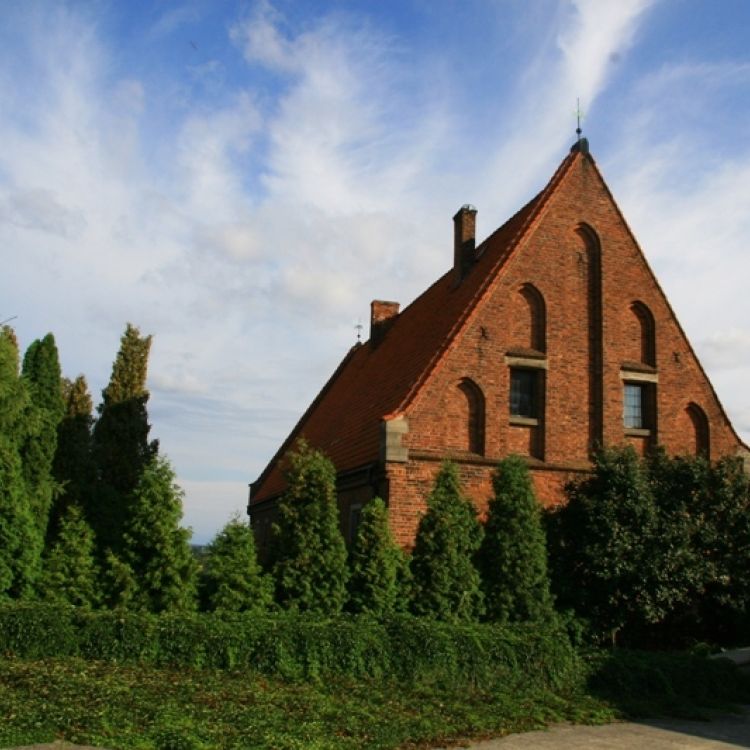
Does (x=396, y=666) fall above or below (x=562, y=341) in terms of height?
below

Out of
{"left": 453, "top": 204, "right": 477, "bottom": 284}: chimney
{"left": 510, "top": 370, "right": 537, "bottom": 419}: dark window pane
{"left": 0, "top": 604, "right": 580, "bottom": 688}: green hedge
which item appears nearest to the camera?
{"left": 0, "top": 604, "right": 580, "bottom": 688}: green hedge

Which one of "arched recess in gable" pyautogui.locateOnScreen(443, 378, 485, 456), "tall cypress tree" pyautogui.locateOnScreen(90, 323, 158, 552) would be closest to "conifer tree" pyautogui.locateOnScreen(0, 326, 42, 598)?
"tall cypress tree" pyautogui.locateOnScreen(90, 323, 158, 552)

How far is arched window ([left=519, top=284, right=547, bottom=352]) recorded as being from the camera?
17953mm

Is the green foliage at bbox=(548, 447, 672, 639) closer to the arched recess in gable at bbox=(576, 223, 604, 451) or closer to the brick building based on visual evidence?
the brick building

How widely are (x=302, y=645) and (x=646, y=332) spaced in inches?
434

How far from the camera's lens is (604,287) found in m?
18.6

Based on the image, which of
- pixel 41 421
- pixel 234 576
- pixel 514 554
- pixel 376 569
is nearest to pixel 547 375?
pixel 514 554

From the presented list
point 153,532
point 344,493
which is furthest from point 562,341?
point 153,532

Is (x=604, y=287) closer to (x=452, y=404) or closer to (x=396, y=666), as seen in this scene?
(x=452, y=404)

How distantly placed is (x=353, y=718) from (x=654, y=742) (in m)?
3.74

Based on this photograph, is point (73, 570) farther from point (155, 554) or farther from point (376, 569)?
point (376, 569)

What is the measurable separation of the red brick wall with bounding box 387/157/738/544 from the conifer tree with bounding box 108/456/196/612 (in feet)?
13.8

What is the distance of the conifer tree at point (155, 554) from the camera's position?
12.9m

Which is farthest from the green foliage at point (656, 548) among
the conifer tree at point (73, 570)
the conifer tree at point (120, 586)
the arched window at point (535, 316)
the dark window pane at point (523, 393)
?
the conifer tree at point (73, 570)
